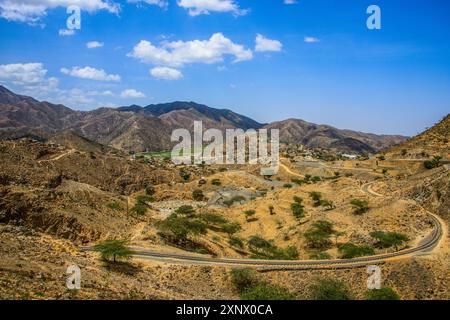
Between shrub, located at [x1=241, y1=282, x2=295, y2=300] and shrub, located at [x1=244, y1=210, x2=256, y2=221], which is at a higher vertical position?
shrub, located at [x1=241, y1=282, x2=295, y2=300]

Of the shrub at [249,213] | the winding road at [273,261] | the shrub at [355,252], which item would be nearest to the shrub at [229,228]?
the shrub at [249,213]

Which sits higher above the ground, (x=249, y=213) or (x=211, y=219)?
(x=211, y=219)

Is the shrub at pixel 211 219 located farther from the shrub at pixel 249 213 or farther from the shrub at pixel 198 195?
the shrub at pixel 198 195

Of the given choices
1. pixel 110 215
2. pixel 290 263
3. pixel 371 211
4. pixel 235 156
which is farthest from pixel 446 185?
pixel 235 156

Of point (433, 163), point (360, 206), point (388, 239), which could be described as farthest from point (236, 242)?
point (433, 163)

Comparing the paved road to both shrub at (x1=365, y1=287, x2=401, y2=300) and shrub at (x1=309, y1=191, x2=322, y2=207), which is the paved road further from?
shrub at (x1=309, y1=191, x2=322, y2=207)

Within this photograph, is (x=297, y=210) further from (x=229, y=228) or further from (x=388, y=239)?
(x=388, y=239)

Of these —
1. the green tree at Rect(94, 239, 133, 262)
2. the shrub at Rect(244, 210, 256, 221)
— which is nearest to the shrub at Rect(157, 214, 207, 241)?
the green tree at Rect(94, 239, 133, 262)
